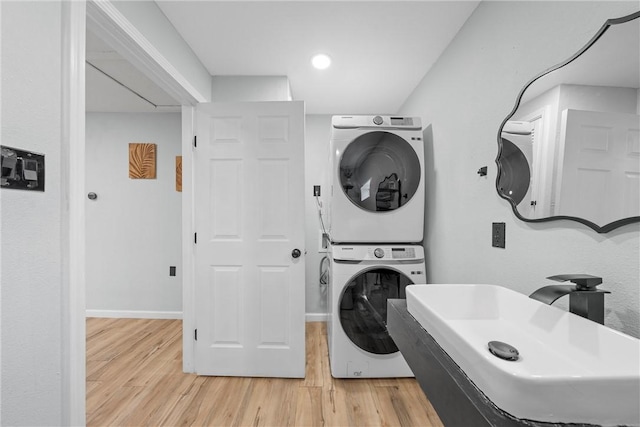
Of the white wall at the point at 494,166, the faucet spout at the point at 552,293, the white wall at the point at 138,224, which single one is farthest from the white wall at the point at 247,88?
the faucet spout at the point at 552,293

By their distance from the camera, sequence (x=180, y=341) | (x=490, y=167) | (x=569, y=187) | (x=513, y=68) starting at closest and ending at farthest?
1. (x=569, y=187)
2. (x=513, y=68)
3. (x=490, y=167)
4. (x=180, y=341)

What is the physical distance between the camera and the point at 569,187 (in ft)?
3.30

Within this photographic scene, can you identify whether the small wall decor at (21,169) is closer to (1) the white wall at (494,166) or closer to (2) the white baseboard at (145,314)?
(1) the white wall at (494,166)

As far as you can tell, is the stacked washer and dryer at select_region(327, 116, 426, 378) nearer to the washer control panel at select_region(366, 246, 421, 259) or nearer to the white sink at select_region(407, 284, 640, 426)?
the washer control panel at select_region(366, 246, 421, 259)

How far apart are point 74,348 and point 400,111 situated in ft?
10.7

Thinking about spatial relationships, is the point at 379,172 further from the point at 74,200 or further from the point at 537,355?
the point at 74,200

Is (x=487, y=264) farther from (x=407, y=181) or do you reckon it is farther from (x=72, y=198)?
(x=72, y=198)

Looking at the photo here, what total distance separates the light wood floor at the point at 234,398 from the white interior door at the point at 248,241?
201 mm

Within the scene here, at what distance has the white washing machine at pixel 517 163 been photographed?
121 centimetres

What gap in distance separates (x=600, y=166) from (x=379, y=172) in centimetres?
130

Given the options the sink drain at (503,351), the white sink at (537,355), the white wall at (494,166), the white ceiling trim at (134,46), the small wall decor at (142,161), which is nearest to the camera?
the white sink at (537,355)

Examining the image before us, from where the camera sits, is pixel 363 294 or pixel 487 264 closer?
pixel 487 264

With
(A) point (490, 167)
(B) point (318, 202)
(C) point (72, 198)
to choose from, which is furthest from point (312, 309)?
(C) point (72, 198)

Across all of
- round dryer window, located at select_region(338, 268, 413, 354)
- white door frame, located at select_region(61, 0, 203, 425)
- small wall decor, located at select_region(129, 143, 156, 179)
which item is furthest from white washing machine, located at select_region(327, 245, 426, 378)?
small wall decor, located at select_region(129, 143, 156, 179)
